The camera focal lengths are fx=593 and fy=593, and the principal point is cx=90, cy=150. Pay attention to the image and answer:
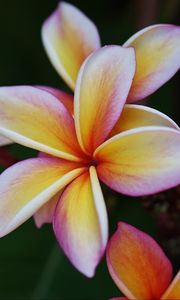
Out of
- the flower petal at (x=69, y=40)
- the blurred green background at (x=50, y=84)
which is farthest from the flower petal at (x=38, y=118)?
the blurred green background at (x=50, y=84)

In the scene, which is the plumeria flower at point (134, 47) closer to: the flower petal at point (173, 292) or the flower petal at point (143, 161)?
the flower petal at point (143, 161)

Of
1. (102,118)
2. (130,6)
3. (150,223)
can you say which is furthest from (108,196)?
(130,6)

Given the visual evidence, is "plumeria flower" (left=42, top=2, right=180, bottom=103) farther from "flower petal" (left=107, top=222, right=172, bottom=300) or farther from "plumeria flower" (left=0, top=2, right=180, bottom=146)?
"flower petal" (left=107, top=222, right=172, bottom=300)

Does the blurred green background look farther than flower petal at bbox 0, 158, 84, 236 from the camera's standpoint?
Yes

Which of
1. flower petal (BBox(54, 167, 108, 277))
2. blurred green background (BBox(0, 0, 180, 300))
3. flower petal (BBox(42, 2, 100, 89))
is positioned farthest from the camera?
blurred green background (BBox(0, 0, 180, 300))

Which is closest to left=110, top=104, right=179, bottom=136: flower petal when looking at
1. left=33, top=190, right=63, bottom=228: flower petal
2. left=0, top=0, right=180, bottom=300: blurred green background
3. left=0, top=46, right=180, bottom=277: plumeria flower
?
left=0, top=46, right=180, bottom=277: plumeria flower
